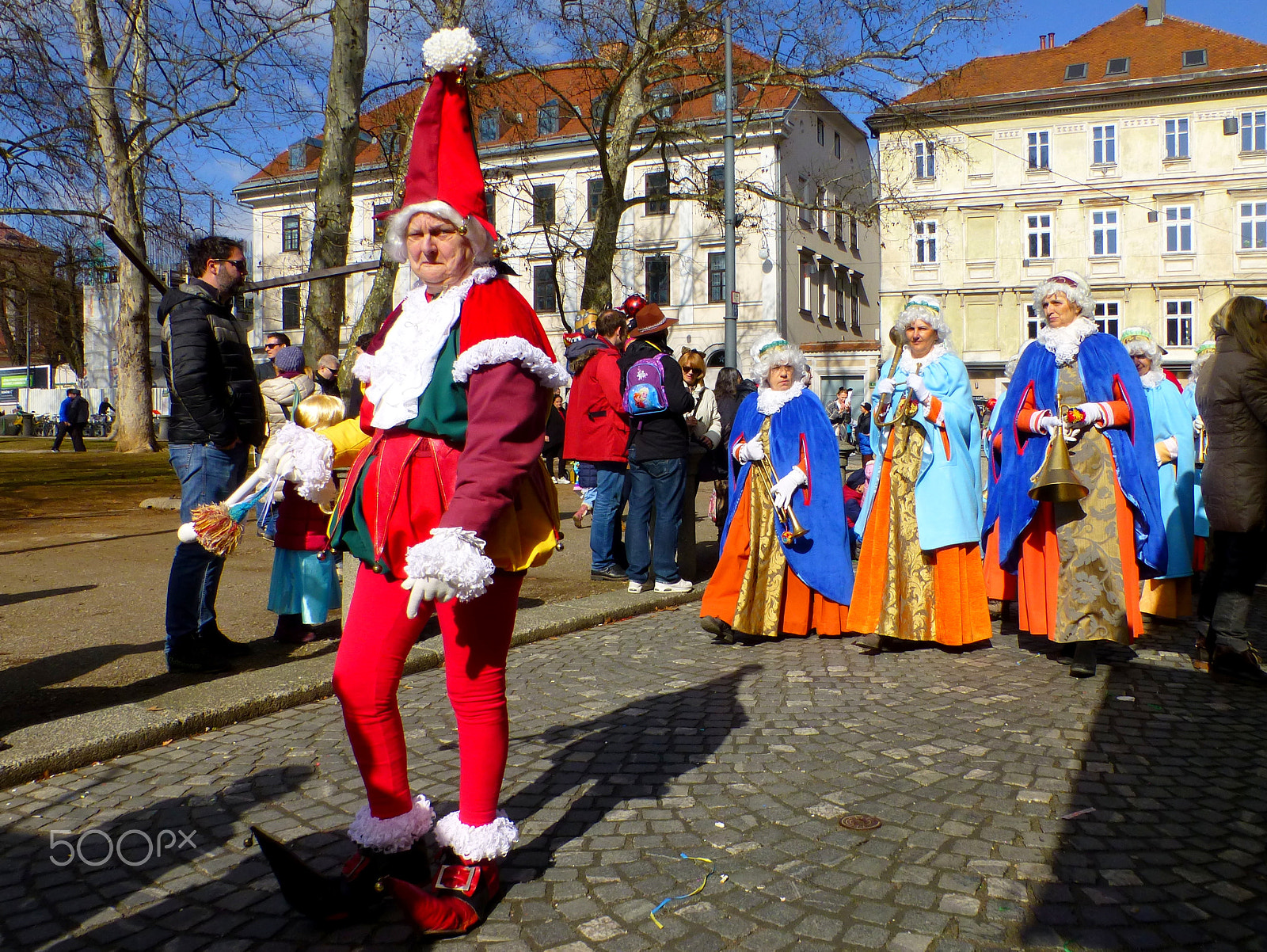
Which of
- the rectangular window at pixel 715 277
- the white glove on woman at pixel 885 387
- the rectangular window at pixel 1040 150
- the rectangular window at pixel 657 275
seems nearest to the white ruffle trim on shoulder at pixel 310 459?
the white glove on woman at pixel 885 387

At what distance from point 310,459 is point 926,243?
45.1 metres

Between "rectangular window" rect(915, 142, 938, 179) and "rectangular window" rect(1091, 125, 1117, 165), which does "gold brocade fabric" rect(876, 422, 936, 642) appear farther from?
"rectangular window" rect(1091, 125, 1117, 165)

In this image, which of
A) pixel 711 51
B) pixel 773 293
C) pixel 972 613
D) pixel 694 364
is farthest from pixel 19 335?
pixel 972 613

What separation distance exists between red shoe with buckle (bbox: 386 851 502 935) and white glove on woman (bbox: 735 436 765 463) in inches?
156

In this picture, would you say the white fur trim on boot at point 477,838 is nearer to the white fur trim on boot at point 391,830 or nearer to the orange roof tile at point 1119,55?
the white fur trim on boot at point 391,830

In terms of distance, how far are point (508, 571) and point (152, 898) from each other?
1307 millimetres

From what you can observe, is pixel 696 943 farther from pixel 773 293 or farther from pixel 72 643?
pixel 773 293

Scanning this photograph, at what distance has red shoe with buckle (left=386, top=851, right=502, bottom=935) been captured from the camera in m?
2.59

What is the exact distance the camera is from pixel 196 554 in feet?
16.4

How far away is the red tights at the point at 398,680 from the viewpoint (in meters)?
2.74

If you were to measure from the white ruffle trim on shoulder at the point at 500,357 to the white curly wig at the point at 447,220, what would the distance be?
347 millimetres

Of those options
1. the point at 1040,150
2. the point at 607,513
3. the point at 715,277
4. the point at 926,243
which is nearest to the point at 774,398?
the point at 607,513

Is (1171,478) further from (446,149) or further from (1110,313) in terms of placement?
(1110,313)

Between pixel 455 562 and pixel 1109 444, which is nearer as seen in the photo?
pixel 455 562
